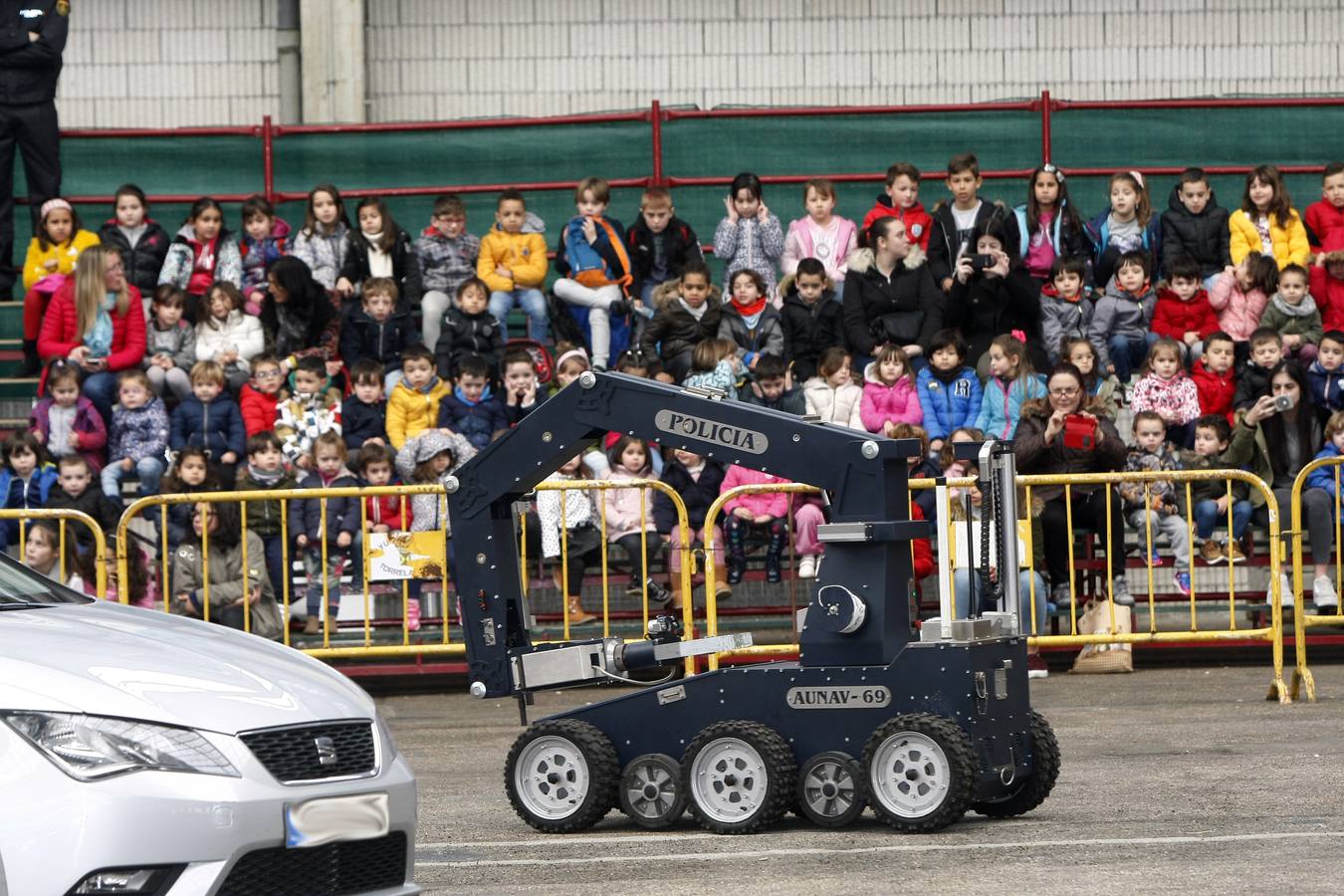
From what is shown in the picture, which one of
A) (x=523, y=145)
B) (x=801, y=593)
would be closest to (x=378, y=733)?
(x=801, y=593)

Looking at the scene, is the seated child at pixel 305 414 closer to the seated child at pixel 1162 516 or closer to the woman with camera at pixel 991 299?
the woman with camera at pixel 991 299

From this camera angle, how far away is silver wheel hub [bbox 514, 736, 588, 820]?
9.40 m

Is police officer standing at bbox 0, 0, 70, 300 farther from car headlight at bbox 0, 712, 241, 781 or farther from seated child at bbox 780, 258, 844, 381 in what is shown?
car headlight at bbox 0, 712, 241, 781

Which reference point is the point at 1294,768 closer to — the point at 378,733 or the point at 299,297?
the point at 378,733

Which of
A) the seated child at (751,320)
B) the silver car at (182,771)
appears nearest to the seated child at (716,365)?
the seated child at (751,320)

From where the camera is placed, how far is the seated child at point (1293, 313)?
16.5 meters

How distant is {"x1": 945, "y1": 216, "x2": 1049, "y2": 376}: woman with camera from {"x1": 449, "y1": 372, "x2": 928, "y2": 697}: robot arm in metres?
7.53

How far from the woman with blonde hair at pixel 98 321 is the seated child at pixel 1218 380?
26.8 ft

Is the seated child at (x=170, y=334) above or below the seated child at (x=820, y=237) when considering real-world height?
below

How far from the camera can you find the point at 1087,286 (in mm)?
17422

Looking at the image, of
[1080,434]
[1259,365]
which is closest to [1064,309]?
[1259,365]

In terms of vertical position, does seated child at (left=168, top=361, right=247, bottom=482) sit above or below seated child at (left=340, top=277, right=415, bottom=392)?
below

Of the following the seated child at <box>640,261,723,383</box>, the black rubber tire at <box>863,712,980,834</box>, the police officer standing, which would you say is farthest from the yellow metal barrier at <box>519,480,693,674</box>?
the police officer standing

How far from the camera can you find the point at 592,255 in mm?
17969
